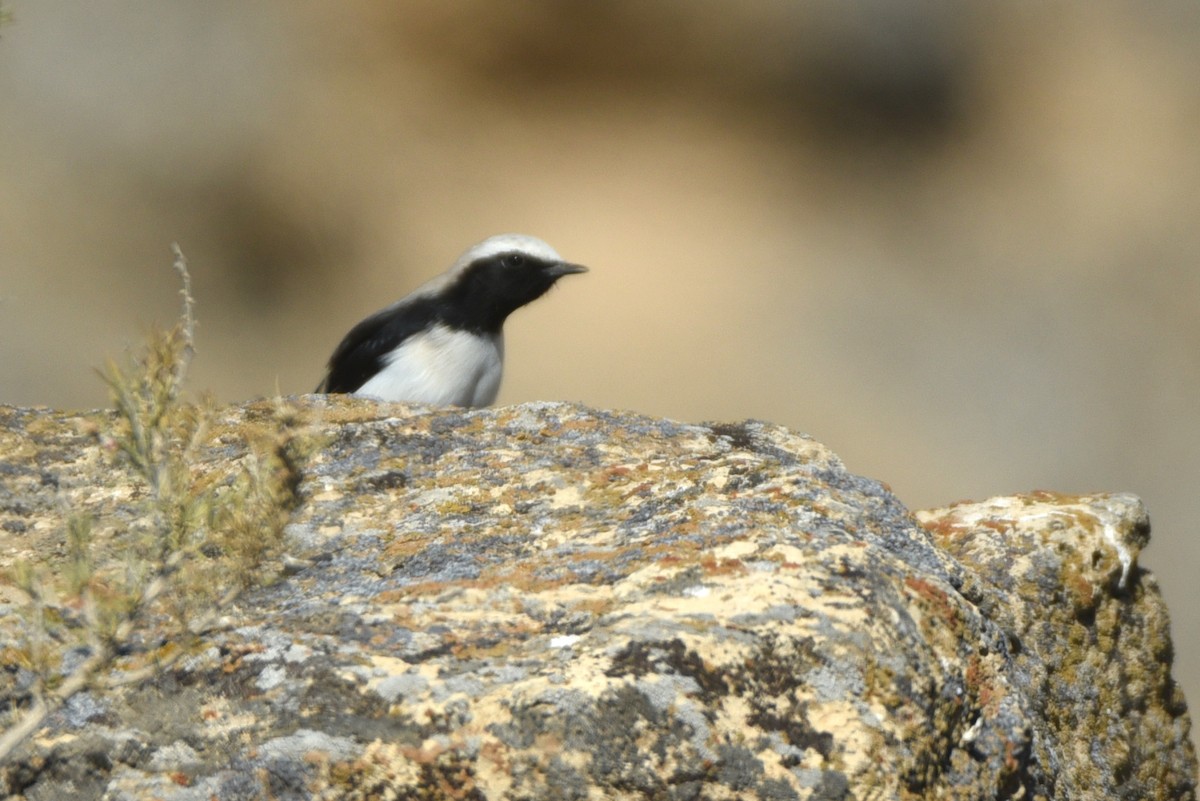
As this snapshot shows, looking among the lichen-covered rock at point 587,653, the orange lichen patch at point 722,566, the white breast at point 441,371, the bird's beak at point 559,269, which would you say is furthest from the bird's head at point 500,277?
the orange lichen patch at point 722,566

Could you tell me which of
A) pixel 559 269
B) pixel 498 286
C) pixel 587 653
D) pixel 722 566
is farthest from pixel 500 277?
pixel 587 653

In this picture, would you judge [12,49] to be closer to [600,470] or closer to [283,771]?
[600,470]

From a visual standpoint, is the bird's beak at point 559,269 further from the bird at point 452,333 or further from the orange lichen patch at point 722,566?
the orange lichen patch at point 722,566

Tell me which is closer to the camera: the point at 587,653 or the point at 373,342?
the point at 587,653

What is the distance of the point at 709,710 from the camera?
2.30m

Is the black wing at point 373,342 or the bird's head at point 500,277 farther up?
the bird's head at point 500,277

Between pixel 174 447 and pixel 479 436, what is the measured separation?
0.73 metres

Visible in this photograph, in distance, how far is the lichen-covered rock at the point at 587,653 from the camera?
7.36ft

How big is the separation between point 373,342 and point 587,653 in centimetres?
502

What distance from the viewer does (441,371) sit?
7008 millimetres

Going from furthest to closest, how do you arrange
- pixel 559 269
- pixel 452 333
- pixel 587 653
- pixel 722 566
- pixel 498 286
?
pixel 559 269, pixel 498 286, pixel 452 333, pixel 722 566, pixel 587 653

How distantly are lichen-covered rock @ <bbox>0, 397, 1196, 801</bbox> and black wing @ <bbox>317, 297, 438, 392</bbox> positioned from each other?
371 centimetres

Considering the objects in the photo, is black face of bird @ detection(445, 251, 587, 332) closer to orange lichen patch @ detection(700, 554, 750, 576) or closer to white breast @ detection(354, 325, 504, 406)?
white breast @ detection(354, 325, 504, 406)

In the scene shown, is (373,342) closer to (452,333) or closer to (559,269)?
(452,333)
